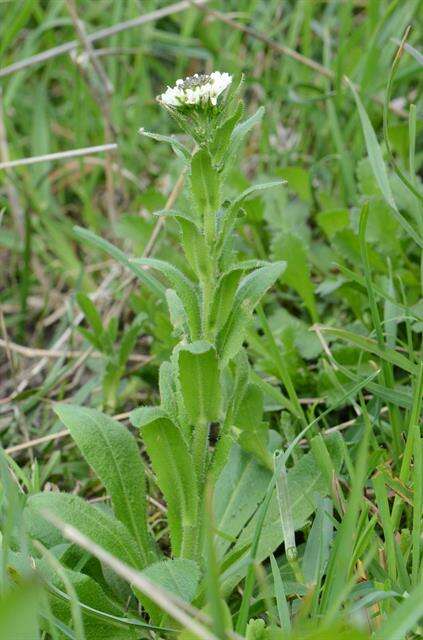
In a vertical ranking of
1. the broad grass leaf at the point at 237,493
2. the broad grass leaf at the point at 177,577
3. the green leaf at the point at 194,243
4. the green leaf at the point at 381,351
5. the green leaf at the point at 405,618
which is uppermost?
the green leaf at the point at 194,243

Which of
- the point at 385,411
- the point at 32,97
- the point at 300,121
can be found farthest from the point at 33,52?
the point at 385,411

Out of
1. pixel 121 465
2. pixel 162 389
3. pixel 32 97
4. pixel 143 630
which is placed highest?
pixel 32 97

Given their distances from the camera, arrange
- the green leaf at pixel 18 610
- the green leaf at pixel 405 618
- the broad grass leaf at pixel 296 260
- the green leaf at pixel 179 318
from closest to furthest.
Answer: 1. the green leaf at pixel 18 610
2. the green leaf at pixel 405 618
3. the green leaf at pixel 179 318
4. the broad grass leaf at pixel 296 260

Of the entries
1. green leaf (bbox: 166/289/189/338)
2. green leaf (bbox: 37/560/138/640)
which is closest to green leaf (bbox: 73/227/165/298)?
green leaf (bbox: 166/289/189/338)

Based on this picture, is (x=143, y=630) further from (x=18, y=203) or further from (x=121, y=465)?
(x=18, y=203)

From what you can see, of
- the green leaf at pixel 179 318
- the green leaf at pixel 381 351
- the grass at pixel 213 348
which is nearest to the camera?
the grass at pixel 213 348

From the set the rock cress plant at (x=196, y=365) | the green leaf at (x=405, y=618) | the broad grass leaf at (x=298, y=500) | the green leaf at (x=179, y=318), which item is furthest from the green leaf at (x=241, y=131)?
the green leaf at (x=405, y=618)

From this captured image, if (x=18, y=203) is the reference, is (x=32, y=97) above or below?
above

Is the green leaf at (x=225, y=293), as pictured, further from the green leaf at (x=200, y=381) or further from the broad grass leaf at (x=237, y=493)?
the broad grass leaf at (x=237, y=493)
